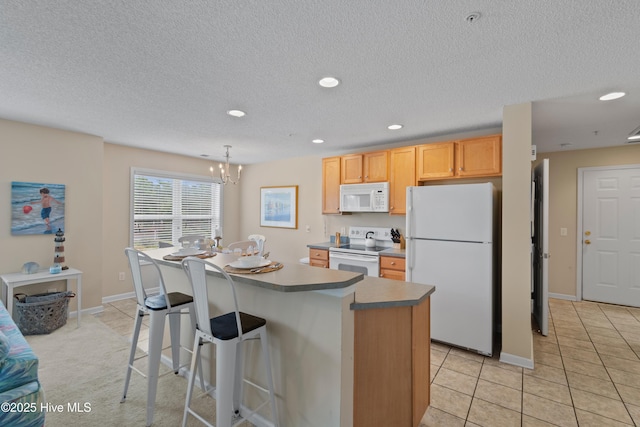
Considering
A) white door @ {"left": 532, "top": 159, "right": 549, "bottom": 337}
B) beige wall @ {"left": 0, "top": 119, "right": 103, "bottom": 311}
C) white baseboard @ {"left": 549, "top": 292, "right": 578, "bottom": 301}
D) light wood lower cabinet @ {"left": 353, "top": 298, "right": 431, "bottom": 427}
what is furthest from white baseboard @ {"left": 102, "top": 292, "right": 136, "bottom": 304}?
white baseboard @ {"left": 549, "top": 292, "right": 578, "bottom": 301}

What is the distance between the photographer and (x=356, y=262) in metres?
3.82

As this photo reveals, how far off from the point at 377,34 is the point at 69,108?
3.11 m

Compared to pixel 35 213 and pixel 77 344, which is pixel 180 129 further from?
pixel 77 344

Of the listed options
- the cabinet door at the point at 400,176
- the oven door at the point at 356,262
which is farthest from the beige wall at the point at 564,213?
the oven door at the point at 356,262

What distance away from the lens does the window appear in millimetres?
4781

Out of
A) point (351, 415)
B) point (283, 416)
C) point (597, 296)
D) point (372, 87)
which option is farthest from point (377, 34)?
point (597, 296)

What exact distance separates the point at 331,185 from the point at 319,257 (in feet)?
3.77

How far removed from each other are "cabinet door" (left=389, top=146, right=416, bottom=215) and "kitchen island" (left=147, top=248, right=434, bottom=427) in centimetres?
213

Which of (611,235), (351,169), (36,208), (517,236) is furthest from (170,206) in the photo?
(611,235)

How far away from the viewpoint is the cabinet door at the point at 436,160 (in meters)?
3.51

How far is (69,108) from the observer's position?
2.96 meters

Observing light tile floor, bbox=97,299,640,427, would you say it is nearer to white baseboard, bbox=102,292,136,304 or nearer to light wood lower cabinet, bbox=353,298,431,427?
light wood lower cabinet, bbox=353,298,431,427

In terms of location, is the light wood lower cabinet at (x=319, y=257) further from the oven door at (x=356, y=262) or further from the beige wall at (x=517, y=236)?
the beige wall at (x=517, y=236)

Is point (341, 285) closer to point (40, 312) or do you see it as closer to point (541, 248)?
point (541, 248)
